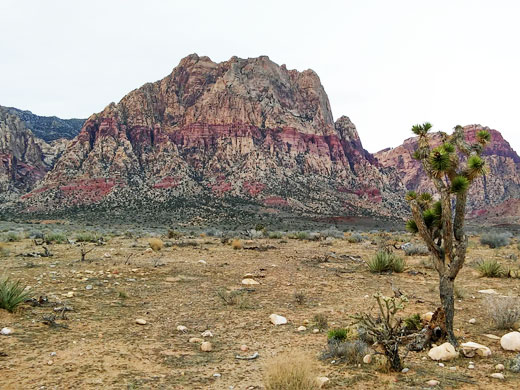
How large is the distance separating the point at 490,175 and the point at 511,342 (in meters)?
167

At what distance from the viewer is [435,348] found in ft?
18.9

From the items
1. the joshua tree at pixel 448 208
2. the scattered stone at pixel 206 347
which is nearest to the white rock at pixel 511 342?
the joshua tree at pixel 448 208

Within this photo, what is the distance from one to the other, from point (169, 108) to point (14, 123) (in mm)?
50235

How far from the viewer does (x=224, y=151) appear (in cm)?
10331

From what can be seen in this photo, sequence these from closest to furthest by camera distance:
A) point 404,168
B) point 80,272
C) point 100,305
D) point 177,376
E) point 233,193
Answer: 1. point 177,376
2. point 100,305
3. point 80,272
4. point 233,193
5. point 404,168

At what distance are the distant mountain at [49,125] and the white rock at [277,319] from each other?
152875mm

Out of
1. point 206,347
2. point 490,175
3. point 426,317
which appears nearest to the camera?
point 206,347

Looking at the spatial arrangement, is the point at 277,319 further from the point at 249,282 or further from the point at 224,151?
the point at 224,151

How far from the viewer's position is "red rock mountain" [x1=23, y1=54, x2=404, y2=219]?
83.9 meters

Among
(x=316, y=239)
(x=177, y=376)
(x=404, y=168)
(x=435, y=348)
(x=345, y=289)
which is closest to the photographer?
(x=177, y=376)

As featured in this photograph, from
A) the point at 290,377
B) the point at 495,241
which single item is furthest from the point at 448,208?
the point at 495,241

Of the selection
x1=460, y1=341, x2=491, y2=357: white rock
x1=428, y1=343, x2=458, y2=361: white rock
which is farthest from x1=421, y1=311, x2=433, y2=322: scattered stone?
x1=428, y1=343, x2=458, y2=361: white rock

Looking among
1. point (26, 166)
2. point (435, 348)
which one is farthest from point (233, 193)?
point (435, 348)

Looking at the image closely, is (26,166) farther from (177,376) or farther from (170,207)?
(177,376)
